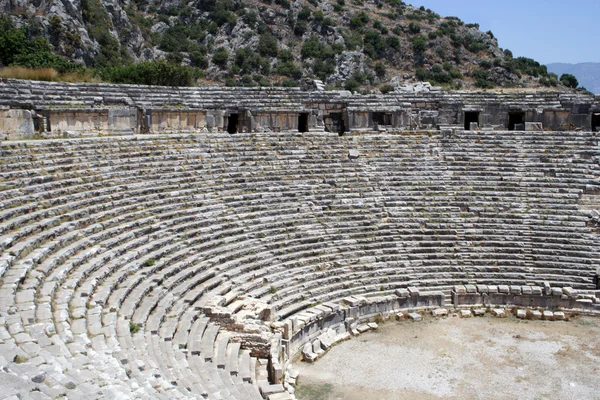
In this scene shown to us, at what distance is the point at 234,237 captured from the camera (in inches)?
525

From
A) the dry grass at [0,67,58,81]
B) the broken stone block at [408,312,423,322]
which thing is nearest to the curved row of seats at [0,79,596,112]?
the dry grass at [0,67,58,81]

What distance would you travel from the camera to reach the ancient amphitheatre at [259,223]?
28.0ft

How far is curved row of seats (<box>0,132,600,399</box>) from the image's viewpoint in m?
7.87

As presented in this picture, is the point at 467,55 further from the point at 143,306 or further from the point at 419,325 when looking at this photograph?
the point at 143,306

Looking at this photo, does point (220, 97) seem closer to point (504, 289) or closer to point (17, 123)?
point (17, 123)

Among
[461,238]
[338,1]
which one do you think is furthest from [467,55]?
[461,238]

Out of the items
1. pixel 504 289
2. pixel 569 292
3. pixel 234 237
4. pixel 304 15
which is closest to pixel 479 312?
pixel 504 289

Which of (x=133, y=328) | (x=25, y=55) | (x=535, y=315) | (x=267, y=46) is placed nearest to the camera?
(x=133, y=328)

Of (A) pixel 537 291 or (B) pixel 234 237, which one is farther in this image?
(A) pixel 537 291

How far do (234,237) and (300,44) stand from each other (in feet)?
107

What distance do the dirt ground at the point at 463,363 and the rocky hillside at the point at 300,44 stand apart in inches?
1000

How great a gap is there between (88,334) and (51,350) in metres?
1.28

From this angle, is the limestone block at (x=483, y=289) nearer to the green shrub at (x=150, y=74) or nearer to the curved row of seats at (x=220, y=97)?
the curved row of seats at (x=220, y=97)

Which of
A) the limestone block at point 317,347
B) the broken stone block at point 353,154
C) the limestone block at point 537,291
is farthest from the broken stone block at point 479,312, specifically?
the broken stone block at point 353,154
